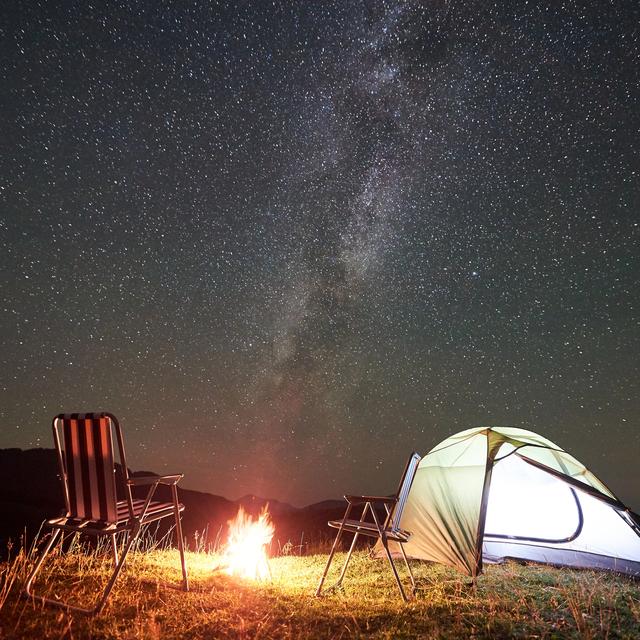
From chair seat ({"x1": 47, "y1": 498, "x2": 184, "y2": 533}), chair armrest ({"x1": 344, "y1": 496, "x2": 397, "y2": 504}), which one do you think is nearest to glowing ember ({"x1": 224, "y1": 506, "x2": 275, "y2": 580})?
chair armrest ({"x1": 344, "y1": 496, "x2": 397, "y2": 504})

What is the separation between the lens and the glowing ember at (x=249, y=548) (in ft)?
15.3

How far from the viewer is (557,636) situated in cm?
295

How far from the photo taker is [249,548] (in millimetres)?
4867

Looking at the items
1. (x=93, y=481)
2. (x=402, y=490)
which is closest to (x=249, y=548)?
(x=402, y=490)

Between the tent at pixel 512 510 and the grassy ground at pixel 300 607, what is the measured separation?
748 mm

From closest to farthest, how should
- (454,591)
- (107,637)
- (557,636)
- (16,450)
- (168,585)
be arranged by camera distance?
(107,637)
(557,636)
(168,585)
(454,591)
(16,450)

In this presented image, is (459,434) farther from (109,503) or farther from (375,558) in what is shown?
(109,503)

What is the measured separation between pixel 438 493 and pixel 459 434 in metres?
0.97

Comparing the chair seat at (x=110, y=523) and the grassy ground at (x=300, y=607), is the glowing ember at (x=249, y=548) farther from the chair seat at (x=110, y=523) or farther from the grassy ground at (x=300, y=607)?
the chair seat at (x=110, y=523)

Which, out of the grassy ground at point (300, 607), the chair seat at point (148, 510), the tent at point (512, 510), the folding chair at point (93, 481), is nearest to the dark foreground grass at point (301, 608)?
the grassy ground at point (300, 607)

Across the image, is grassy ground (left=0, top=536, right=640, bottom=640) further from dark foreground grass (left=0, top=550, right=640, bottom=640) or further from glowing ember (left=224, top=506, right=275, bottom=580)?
glowing ember (left=224, top=506, right=275, bottom=580)

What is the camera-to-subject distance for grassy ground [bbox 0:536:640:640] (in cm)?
300

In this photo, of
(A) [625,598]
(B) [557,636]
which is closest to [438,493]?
(A) [625,598]

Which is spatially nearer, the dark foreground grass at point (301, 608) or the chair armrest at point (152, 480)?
the dark foreground grass at point (301, 608)
